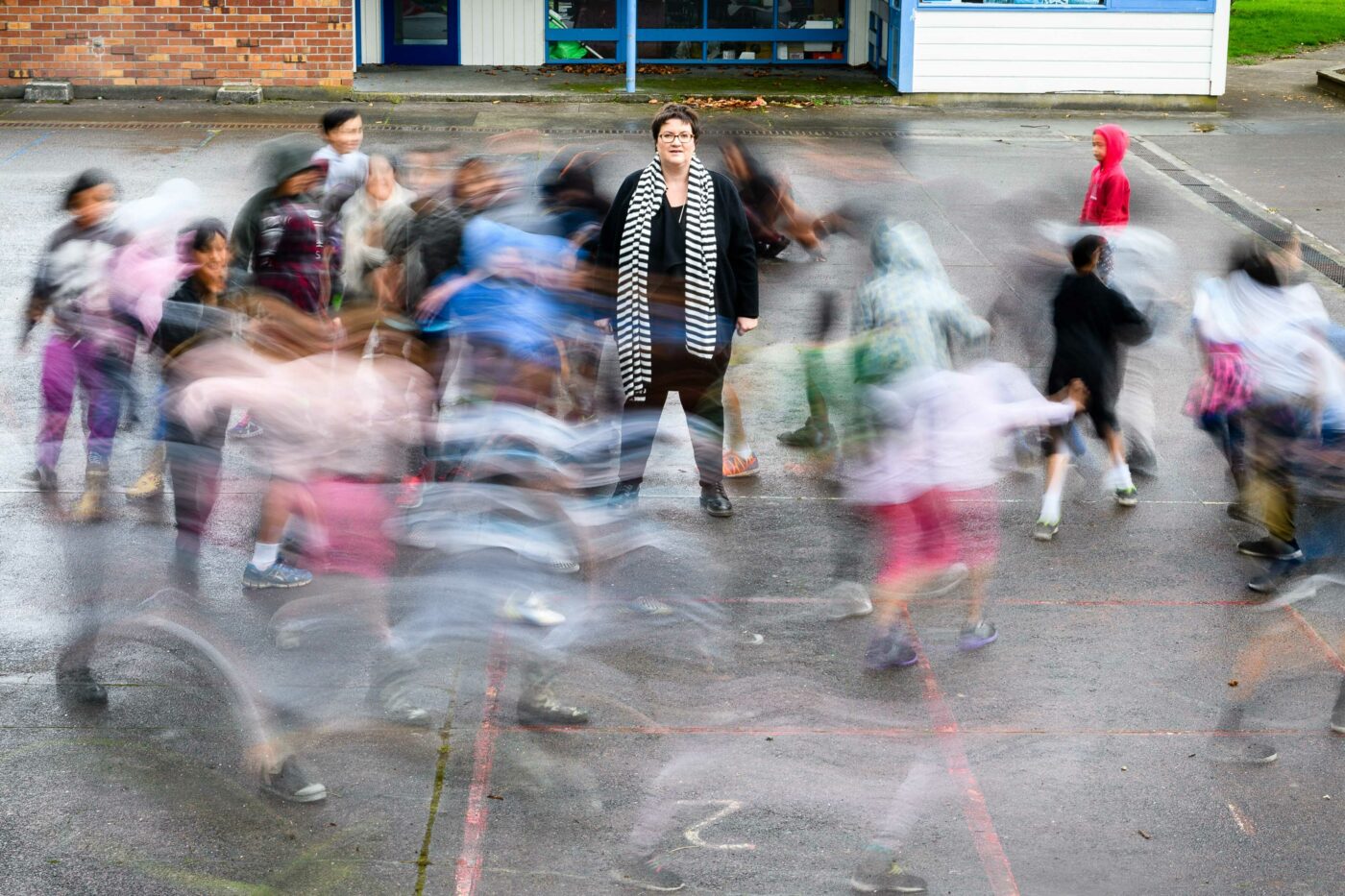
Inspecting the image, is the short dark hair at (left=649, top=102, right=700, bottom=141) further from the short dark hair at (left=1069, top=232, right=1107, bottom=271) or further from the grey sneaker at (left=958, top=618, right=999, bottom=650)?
the grey sneaker at (left=958, top=618, right=999, bottom=650)

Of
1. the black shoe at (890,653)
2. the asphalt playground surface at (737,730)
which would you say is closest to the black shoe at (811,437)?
the asphalt playground surface at (737,730)

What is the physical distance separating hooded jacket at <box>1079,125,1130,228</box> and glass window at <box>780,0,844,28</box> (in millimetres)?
13751

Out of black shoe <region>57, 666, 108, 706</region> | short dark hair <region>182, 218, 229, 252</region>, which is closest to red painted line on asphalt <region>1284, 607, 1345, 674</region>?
black shoe <region>57, 666, 108, 706</region>

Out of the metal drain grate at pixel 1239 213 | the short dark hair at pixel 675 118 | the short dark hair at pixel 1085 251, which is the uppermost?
the short dark hair at pixel 675 118

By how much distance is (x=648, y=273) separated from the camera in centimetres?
741

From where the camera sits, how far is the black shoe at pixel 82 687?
6.00 m

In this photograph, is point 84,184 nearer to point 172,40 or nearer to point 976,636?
point 976,636

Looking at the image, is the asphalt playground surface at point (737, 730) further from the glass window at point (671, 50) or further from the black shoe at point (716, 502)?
the glass window at point (671, 50)

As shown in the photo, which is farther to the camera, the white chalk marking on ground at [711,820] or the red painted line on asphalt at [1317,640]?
the red painted line on asphalt at [1317,640]

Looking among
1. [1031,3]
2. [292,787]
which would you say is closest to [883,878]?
[292,787]

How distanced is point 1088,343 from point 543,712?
11.5ft

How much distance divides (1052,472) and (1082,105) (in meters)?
14.2

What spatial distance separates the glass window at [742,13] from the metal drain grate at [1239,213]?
667 centimetres

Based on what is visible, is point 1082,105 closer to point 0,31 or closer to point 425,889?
point 0,31
